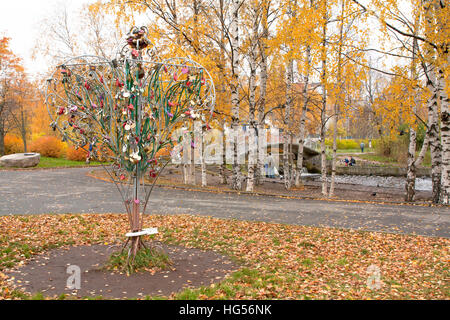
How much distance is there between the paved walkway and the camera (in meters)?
9.54

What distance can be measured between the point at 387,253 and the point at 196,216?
486 centimetres

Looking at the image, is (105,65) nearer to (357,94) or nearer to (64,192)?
(64,192)

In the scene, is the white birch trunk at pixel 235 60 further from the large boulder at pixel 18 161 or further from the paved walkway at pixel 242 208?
the large boulder at pixel 18 161

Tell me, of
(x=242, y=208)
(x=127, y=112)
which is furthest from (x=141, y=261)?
(x=242, y=208)

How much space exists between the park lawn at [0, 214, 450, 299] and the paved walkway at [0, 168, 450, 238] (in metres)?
0.99

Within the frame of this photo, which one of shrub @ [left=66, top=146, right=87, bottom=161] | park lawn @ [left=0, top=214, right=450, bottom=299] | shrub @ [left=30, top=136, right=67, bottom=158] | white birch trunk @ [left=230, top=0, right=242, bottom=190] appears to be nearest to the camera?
park lawn @ [left=0, top=214, right=450, bottom=299]

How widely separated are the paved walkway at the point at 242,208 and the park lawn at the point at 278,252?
0.99 m

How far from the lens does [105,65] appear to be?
6020 millimetres

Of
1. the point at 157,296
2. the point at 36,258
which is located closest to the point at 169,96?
the point at 157,296

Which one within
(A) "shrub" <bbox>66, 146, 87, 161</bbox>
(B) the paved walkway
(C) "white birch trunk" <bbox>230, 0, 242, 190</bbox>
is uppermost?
(C) "white birch trunk" <bbox>230, 0, 242, 190</bbox>

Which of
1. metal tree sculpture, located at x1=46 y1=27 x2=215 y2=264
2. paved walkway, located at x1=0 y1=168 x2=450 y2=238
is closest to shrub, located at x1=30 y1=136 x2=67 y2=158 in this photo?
paved walkway, located at x1=0 y1=168 x2=450 y2=238

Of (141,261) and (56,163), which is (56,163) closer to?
(56,163)

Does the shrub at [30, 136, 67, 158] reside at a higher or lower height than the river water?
higher

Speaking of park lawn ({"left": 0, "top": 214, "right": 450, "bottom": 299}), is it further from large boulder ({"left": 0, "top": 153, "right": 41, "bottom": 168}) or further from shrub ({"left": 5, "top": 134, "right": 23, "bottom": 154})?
shrub ({"left": 5, "top": 134, "right": 23, "bottom": 154})
